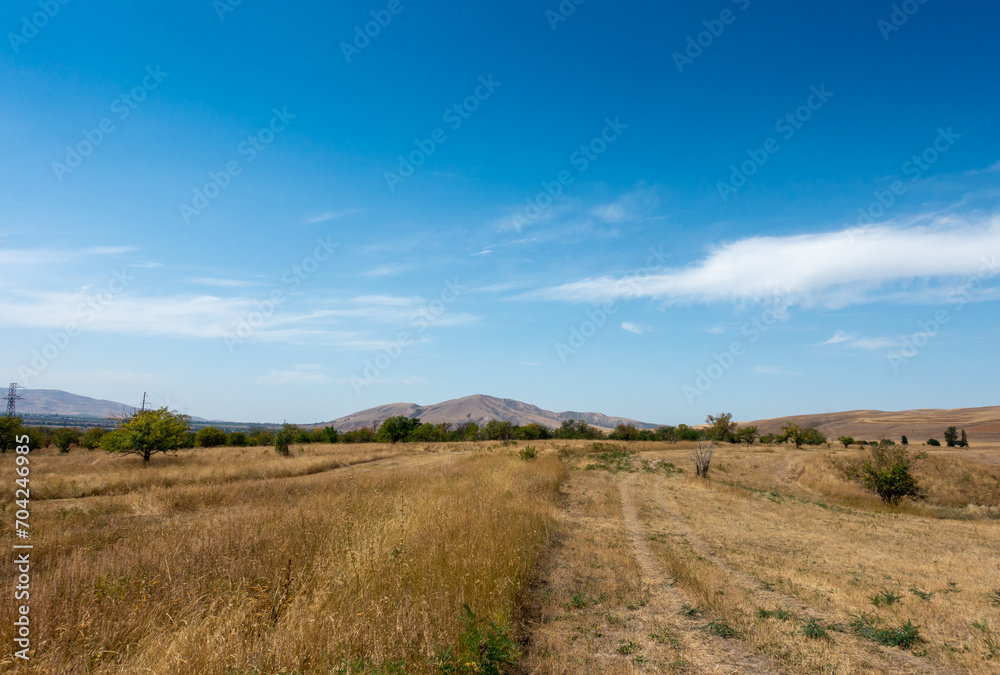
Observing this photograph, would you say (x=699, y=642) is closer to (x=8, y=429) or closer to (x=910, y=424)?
(x=8, y=429)

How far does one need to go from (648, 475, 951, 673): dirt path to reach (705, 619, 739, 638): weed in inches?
59.5

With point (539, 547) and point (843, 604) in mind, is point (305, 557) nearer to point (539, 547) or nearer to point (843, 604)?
point (539, 547)

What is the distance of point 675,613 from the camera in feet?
22.9

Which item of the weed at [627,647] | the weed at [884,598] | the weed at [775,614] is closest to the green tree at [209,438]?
the weed at [627,647]

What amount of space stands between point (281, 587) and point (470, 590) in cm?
239

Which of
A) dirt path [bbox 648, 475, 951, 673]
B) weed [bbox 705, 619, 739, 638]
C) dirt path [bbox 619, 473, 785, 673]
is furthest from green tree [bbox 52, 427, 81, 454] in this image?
weed [bbox 705, 619, 739, 638]

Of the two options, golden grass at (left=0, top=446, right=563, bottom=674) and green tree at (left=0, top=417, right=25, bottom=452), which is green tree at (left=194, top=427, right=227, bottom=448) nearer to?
green tree at (left=0, top=417, right=25, bottom=452)

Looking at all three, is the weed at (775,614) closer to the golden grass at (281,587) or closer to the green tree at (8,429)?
the golden grass at (281,587)

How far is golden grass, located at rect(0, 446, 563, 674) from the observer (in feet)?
12.5

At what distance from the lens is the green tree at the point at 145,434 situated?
2745cm

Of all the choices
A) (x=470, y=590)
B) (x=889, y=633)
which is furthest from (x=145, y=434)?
(x=889, y=633)

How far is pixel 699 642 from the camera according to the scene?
599 centimetres

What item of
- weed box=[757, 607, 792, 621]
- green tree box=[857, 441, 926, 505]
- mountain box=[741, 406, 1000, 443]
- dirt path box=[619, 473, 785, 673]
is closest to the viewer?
dirt path box=[619, 473, 785, 673]

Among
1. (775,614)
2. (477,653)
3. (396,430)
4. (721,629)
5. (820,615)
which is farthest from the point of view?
(396,430)
